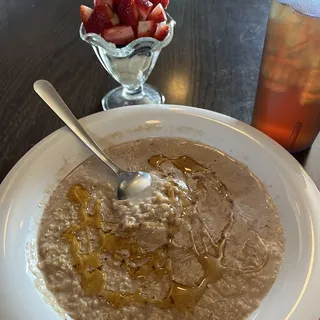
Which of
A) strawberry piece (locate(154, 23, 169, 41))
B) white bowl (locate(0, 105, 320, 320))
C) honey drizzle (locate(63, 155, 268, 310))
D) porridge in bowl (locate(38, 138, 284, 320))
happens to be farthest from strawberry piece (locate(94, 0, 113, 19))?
honey drizzle (locate(63, 155, 268, 310))

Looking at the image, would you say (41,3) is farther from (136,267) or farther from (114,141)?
(136,267)

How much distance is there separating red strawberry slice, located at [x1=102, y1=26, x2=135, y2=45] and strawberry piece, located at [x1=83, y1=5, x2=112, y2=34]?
0.05 ft

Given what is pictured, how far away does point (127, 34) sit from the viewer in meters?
1.02

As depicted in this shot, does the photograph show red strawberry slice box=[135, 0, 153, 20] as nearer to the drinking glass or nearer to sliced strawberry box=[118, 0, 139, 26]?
sliced strawberry box=[118, 0, 139, 26]

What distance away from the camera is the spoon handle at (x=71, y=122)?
0.97m

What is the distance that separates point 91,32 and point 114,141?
0.25m

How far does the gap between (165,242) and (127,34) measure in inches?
18.3

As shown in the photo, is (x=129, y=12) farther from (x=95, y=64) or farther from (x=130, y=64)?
(x=95, y=64)

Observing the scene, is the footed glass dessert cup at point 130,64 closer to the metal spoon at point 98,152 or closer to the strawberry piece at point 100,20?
the strawberry piece at point 100,20

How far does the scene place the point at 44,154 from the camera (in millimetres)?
956

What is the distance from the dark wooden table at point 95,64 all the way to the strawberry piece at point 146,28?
0.61 feet

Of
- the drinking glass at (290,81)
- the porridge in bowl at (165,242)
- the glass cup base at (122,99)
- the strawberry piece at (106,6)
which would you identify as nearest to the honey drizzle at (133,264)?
the porridge in bowl at (165,242)

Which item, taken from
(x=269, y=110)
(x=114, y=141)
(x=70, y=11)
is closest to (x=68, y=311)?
(x=114, y=141)

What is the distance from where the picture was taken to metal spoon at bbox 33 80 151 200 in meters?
0.92
